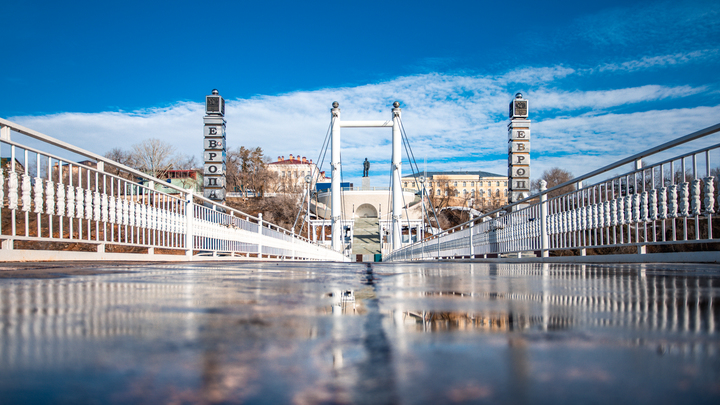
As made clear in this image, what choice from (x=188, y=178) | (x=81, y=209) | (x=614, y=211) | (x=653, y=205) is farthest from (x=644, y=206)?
(x=188, y=178)

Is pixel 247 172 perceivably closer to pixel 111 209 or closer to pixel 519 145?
pixel 519 145

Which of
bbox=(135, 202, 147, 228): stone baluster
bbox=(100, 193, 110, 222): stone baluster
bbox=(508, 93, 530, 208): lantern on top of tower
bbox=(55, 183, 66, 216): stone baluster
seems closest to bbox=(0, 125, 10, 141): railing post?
bbox=(55, 183, 66, 216): stone baluster

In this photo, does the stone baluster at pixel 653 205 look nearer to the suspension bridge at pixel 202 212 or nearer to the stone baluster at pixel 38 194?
the suspension bridge at pixel 202 212

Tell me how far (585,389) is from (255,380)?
0.35m

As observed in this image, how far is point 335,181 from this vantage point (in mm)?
30266

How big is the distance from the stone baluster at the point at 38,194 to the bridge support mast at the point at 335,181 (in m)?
25.4

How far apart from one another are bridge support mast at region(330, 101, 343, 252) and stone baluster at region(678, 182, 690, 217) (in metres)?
25.6

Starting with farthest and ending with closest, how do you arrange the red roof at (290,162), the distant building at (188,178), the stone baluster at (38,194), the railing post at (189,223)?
the red roof at (290,162)
the distant building at (188,178)
the railing post at (189,223)
the stone baluster at (38,194)

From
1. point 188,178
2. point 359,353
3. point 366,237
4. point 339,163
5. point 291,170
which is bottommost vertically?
point 366,237

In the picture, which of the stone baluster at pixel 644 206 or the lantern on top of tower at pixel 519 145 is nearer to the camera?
the stone baluster at pixel 644 206

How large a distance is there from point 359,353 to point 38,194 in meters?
4.27

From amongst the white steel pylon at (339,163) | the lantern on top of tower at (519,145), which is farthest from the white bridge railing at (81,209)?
the white steel pylon at (339,163)

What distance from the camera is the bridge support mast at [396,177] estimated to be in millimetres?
29006

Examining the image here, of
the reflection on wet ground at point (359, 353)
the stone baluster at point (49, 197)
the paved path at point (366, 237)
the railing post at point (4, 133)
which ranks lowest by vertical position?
the paved path at point (366, 237)
